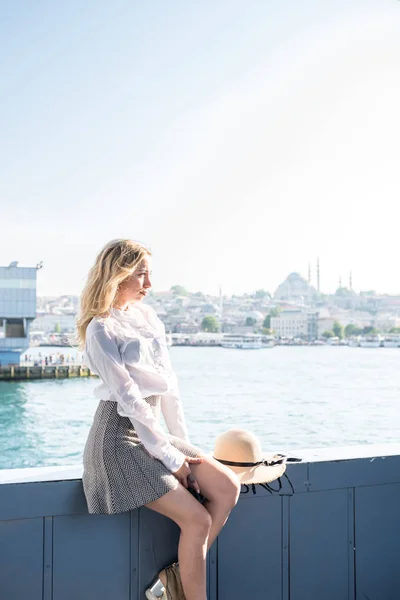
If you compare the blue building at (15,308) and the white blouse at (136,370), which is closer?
the white blouse at (136,370)

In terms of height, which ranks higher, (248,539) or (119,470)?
(119,470)

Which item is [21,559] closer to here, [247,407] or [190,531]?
[190,531]

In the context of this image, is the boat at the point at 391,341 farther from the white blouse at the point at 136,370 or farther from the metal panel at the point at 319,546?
the white blouse at the point at 136,370

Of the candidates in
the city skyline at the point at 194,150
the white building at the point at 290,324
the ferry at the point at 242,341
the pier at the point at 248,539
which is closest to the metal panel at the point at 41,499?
the pier at the point at 248,539

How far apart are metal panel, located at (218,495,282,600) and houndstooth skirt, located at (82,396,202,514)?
339 mm

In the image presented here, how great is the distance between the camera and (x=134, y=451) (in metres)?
1.45

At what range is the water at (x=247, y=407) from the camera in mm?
28219

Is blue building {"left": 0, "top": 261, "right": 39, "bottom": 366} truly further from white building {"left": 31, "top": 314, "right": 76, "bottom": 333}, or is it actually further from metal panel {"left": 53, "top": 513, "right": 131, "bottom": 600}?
metal panel {"left": 53, "top": 513, "right": 131, "bottom": 600}

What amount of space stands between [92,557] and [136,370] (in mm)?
494

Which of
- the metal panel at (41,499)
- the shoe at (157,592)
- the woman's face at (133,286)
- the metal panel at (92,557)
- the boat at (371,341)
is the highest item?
the woman's face at (133,286)

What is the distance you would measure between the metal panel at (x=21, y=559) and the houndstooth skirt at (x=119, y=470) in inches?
6.5

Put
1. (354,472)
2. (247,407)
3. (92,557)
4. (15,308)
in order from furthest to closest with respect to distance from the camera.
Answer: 1. (247,407)
2. (15,308)
3. (354,472)
4. (92,557)

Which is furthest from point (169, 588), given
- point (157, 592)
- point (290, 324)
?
point (290, 324)

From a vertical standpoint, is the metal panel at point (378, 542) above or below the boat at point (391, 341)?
above
